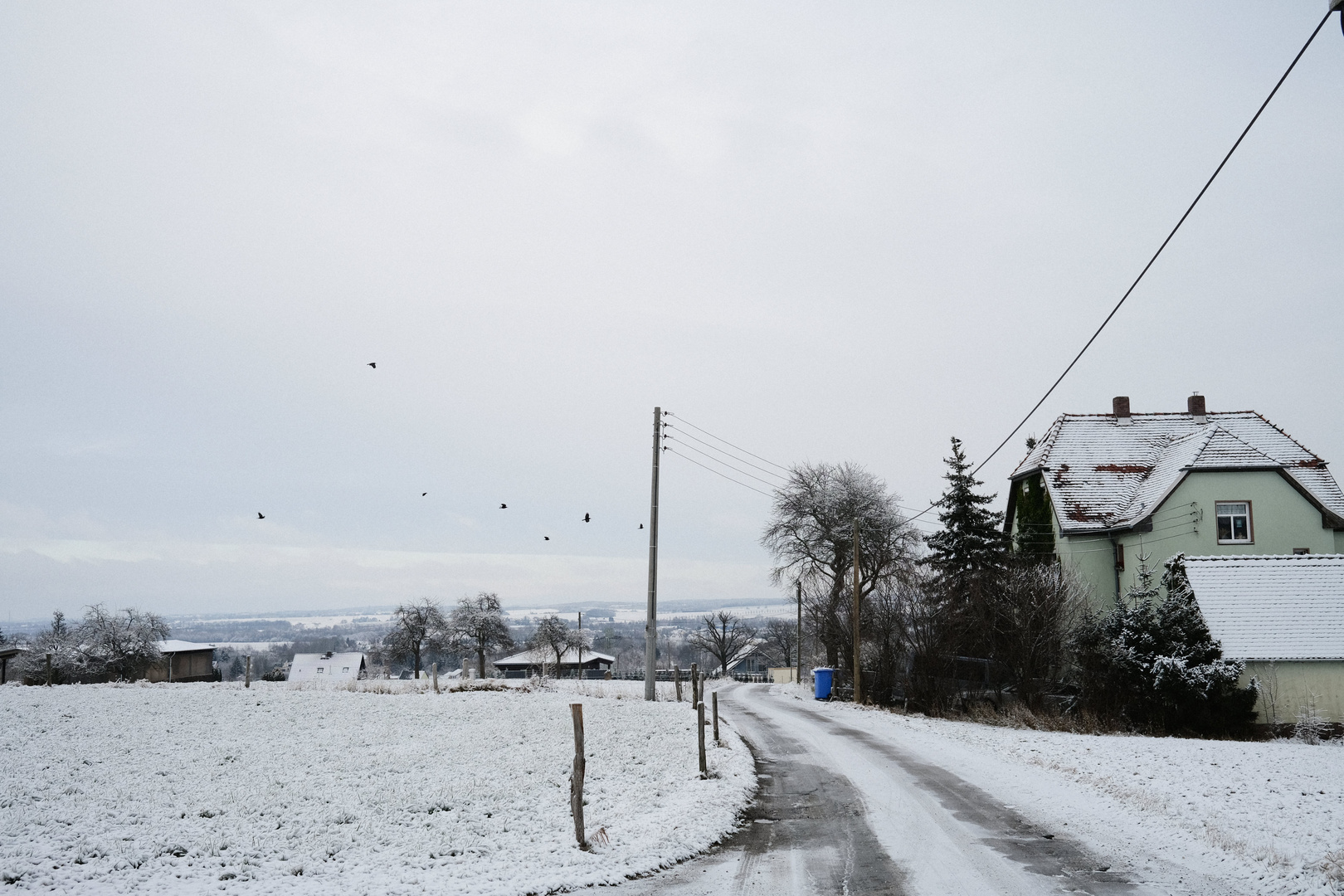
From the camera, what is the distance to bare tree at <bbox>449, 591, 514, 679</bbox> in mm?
77500

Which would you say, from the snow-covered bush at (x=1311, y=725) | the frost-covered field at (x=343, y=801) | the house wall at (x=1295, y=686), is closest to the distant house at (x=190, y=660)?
the frost-covered field at (x=343, y=801)

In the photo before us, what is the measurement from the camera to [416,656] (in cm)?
7806

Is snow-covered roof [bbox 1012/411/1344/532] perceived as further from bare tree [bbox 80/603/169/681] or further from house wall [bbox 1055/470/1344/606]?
bare tree [bbox 80/603/169/681]

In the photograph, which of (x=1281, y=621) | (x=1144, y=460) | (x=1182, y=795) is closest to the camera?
(x=1182, y=795)

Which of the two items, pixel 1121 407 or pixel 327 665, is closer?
pixel 1121 407

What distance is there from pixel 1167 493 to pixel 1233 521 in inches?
102

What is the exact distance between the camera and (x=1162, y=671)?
2089 centimetres

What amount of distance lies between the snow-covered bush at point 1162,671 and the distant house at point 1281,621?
31.6 inches

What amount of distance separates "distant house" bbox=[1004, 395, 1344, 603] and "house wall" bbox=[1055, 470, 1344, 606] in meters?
0.03

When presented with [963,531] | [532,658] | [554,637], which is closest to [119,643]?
[554,637]

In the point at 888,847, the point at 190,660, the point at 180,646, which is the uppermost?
the point at 888,847

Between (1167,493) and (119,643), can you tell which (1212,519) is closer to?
(1167,493)

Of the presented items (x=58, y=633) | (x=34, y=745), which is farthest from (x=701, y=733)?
(x=58, y=633)

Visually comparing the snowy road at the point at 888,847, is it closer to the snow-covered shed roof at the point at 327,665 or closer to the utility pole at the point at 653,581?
the utility pole at the point at 653,581
